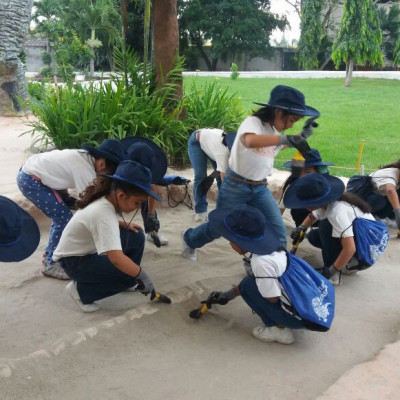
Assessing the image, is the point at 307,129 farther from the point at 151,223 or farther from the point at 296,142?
the point at 151,223

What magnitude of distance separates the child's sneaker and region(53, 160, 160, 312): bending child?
34 centimetres

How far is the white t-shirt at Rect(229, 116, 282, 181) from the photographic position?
119 inches

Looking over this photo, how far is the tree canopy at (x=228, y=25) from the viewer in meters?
28.6

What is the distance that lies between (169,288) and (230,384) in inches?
41.4

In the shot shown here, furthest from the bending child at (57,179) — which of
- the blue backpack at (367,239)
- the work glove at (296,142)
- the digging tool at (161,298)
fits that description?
the blue backpack at (367,239)

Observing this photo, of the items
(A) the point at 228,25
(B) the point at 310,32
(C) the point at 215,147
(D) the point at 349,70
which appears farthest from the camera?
(A) the point at 228,25

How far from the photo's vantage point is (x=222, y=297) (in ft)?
9.20

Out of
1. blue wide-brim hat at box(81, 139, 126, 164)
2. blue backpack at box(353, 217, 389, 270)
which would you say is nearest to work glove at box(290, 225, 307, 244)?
blue backpack at box(353, 217, 389, 270)

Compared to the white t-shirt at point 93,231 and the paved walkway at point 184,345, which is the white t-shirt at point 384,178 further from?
the white t-shirt at point 93,231

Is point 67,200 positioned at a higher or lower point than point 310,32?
lower

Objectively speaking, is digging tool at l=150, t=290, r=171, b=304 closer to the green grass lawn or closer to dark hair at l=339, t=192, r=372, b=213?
dark hair at l=339, t=192, r=372, b=213

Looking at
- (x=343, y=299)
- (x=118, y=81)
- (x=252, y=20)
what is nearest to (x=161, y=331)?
(x=343, y=299)

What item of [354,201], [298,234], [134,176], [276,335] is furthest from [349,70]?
[134,176]

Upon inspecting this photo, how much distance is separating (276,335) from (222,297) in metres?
0.35
